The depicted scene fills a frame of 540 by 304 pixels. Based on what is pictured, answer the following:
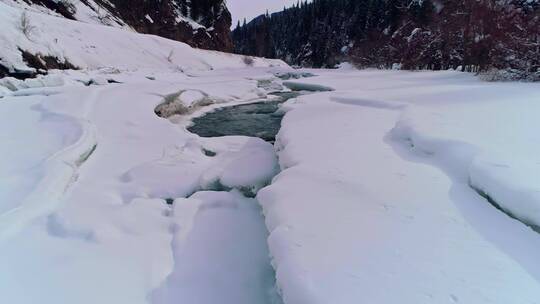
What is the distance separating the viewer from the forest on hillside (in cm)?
1158

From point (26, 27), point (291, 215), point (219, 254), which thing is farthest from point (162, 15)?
point (291, 215)

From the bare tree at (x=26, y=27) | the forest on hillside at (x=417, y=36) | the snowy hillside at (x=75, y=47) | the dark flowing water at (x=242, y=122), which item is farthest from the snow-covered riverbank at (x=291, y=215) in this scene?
the bare tree at (x=26, y=27)

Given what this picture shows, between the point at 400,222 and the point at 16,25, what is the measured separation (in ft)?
41.4

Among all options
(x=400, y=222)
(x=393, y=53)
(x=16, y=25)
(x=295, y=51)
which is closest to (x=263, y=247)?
(x=400, y=222)

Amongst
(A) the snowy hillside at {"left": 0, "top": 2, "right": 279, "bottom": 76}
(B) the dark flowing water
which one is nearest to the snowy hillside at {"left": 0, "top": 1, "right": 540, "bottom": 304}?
(B) the dark flowing water

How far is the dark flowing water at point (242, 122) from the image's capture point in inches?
299

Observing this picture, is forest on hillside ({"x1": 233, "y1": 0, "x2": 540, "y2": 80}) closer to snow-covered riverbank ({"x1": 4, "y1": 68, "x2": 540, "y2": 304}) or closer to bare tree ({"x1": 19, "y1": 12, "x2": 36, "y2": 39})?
snow-covered riverbank ({"x1": 4, "y1": 68, "x2": 540, "y2": 304})

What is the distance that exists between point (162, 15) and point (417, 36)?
2347cm

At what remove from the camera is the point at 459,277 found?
216 cm

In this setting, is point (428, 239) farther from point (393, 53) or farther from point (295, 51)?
→ point (295, 51)

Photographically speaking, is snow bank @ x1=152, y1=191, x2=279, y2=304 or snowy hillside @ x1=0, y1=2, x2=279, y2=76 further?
snowy hillside @ x1=0, y1=2, x2=279, y2=76

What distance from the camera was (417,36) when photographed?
23.9 m

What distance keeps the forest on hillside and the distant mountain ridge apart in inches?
612

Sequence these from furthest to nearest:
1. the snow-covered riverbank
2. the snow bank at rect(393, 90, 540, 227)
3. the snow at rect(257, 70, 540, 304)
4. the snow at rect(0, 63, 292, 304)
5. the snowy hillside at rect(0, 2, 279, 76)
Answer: the snowy hillside at rect(0, 2, 279, 76) → the snow bank at rect(393, 90, 540, 227) → the snow at rect(0, 63, 292, 304) → the snow-covered riverbank → the snow at rect(257, 70, 540, 304)
